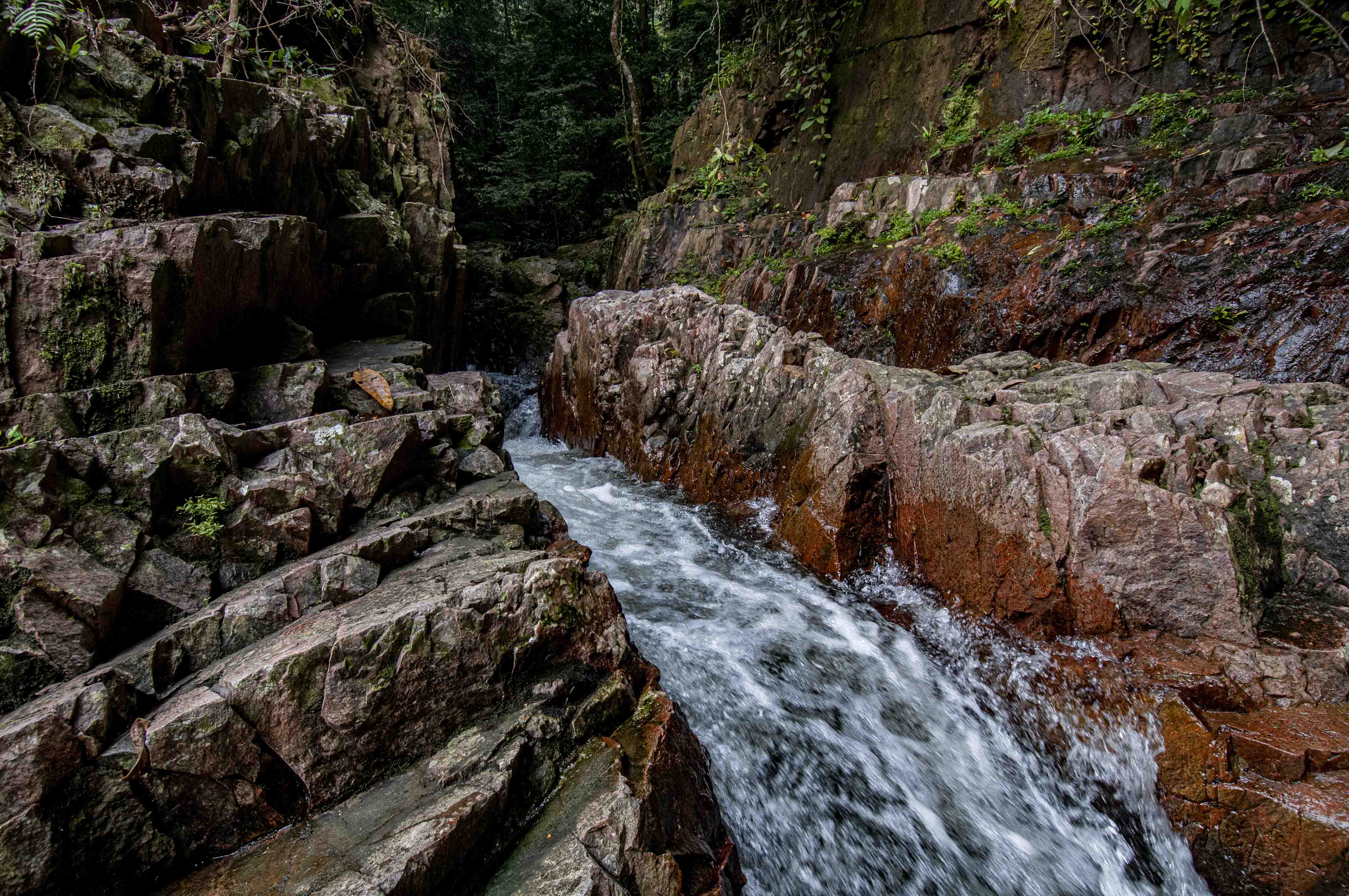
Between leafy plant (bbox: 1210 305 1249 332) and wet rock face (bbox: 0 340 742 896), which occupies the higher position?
leafy plant (bbox: 1210 305 1249 332)

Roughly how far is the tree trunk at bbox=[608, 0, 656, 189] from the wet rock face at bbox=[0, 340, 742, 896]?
692 inches

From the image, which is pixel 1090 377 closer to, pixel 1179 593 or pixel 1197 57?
pixel 1179 593

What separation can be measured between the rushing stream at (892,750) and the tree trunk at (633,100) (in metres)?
17.7

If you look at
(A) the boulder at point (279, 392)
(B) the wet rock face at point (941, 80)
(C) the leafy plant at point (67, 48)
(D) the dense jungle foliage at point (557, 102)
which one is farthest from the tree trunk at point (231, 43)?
(D) the dense jungle foliage at point (557, 102)

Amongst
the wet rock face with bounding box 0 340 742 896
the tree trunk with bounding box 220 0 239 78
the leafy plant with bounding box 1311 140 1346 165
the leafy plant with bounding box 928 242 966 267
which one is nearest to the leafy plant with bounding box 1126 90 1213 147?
the leafy plant with bounding box 1311 140 1346 165

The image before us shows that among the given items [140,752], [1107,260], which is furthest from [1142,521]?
[140,752]

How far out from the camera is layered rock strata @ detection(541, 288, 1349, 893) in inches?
144

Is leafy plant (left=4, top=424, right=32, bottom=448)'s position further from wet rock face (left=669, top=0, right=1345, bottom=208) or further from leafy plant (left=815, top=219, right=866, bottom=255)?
leafy plant (left=815, top=219, right=866, bottom=255)

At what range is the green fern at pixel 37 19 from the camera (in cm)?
528

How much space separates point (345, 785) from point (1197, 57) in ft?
46.2

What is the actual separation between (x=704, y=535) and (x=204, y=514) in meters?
5.14

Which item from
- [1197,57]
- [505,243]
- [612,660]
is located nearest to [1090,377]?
[612,660]

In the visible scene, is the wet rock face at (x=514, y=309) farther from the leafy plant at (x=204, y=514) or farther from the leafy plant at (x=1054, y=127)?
the leafy plant at (x=204, y=514)

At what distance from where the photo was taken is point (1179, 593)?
14.0 ft
